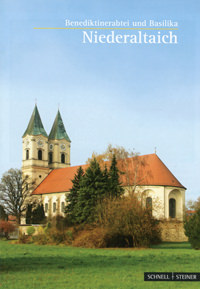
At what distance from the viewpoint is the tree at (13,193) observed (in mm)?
59500

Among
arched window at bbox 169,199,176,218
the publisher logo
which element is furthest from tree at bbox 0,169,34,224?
the publisher logo

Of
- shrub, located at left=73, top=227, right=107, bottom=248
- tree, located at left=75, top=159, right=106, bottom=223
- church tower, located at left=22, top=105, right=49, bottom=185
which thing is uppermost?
church tower, located at left=22, top=105, right=49, bottom=185

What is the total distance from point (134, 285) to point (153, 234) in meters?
17.5

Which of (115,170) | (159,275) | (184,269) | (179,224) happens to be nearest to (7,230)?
(115,170)

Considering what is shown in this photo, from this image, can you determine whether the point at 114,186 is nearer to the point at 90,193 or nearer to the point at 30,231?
the point at 90,193

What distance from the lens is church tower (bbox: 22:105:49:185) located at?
6988 cm

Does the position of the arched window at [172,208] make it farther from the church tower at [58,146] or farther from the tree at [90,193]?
the church tower at [58,146]

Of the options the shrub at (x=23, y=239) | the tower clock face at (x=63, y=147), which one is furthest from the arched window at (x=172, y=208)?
the tower clock face at (x=63, y=147)

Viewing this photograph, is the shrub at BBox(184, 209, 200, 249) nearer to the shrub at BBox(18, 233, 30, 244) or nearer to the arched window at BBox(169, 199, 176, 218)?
the shrub at BBox(18, 233, 30, 244)

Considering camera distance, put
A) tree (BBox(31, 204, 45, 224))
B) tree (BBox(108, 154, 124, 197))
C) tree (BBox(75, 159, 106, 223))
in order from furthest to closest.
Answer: tree (BBox(31, 204, 45, 224)) → tree (BBox(108, 154, 124, 197)) → tree (BBox(75, 159, 106, 223))

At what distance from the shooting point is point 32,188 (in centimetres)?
6712

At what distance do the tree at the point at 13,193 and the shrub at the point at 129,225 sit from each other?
3421 centimetres

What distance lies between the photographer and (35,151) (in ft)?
233

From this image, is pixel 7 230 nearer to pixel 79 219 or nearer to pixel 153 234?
pixel 79 219
